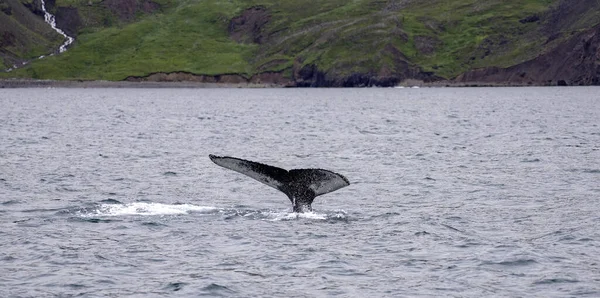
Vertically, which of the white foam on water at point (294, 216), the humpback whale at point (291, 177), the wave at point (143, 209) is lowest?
the wave at point (143, 209)

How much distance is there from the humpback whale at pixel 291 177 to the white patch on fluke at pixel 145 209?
5.54 metres

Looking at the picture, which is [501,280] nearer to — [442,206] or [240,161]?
[240,161]

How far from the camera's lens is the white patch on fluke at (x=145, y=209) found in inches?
1119

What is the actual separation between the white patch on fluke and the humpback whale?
5545 millimetres

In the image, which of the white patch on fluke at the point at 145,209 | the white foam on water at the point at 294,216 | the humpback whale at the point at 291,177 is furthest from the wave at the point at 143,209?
the humpback whale at the point at 291,177

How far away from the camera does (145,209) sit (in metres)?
29.0

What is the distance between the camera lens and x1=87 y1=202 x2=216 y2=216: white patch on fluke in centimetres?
2842

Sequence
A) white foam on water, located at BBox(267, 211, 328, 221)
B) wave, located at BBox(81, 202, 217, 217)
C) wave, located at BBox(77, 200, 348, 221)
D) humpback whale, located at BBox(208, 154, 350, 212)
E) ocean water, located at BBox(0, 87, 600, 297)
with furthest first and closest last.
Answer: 1. wave, located at BBox(81, 202, 217, 217)
2. wave, located at BBox(77, 200, 348, 221)
3. white foam on water, located at BBox(267, 211, 328, 221)
4. humpback whale, located at BBox(208, 154, 350, 212)
5. ocean water, located at BBox(0, 87, 600, 297)

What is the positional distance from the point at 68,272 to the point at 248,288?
13.8 feet

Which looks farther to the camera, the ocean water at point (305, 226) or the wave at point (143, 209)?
the wave at point (143, 209)

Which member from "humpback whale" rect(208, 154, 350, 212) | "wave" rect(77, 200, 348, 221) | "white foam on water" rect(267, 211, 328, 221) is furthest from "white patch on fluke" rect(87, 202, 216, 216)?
"humpback whale" rect(208, 154, 350, 212)

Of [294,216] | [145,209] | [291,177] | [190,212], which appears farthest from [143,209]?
[291,177]

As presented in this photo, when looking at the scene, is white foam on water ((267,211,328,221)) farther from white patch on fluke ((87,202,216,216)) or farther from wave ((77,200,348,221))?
white patch on fluke ((87,202,216,216))

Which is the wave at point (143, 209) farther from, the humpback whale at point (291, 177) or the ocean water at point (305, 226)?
the humpback whale at point (291, 177)
